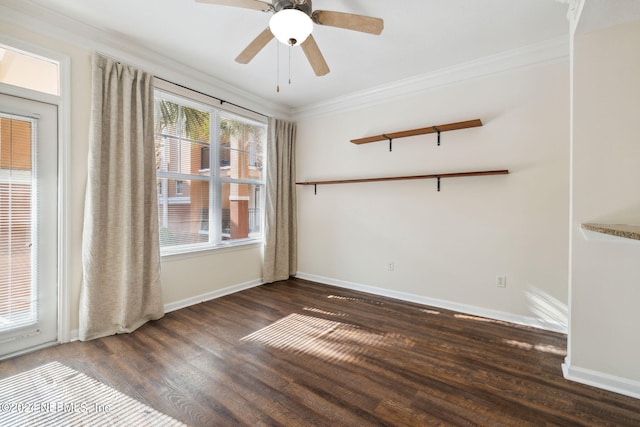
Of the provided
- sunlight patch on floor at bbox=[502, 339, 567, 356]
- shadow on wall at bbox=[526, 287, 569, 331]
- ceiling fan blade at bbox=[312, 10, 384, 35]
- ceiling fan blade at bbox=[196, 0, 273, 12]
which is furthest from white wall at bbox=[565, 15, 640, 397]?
ceiling fan blade at bbox=[196, 0, 273, 12]

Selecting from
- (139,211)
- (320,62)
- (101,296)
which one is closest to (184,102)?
(139,211)

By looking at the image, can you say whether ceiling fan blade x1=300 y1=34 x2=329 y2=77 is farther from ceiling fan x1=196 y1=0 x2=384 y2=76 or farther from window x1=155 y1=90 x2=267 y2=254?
window x1=155 y1=90 x2=267 y2=254

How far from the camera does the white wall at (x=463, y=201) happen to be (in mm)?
2750

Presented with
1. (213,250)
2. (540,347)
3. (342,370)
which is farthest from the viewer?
(213,250)

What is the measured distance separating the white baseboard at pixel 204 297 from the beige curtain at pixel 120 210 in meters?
0.19

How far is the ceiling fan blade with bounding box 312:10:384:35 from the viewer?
1.83 meters

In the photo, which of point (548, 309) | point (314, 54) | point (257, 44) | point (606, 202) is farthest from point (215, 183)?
point (548, 309)

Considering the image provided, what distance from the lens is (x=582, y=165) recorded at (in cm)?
192

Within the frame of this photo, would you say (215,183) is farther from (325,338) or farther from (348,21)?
(348,21)

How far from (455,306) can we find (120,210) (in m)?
3.64

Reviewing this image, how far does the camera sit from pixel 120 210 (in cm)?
264

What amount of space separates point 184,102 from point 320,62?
75.2 inches

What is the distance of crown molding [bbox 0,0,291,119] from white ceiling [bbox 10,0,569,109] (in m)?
0.05

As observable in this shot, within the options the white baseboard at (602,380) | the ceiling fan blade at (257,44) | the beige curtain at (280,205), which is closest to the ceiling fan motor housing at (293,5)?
the ceiling fan blade at (257,44)
